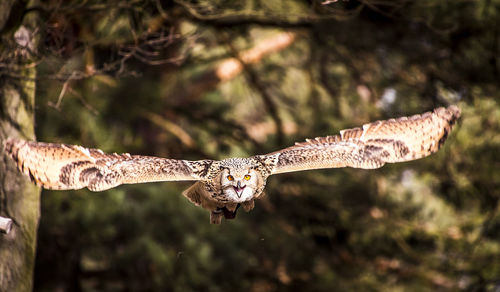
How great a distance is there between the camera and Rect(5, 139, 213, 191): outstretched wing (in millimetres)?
4977

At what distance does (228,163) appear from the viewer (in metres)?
5.10

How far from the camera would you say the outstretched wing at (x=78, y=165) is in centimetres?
498

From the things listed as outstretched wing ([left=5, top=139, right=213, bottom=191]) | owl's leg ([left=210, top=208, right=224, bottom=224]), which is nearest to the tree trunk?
outstretched wing ([left=5, top=139, right=213, bottom=191])

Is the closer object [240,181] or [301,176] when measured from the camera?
[240,181]

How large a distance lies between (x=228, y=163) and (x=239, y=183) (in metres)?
0.23

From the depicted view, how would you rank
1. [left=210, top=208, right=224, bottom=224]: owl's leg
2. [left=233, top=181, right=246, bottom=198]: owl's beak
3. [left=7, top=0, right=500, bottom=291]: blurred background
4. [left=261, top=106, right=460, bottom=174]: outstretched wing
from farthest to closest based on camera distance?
[left=7, top=0, right=500, bottom=291]: blurred background < [left=210, top=208, right=224, bottom=224]: owl's leg < [left=261, top=106, right=460, bottom=174]: outstretched wing < [left=233, top=181, right=246, bottom=198]: owl's beak

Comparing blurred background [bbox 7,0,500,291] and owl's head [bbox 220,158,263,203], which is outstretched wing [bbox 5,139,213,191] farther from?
blurred background [bbox 7,0,500,291]

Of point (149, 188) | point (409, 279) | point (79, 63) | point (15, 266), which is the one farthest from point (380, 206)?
point (15, 266)

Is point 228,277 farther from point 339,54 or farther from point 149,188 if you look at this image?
point 339,54

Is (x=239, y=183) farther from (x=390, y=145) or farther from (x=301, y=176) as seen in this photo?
(x=301, y=176)

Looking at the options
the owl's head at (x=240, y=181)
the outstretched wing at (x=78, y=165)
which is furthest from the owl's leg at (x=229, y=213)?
the outstretched wing at (x=78, y=165)

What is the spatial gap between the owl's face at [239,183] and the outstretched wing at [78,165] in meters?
0.16

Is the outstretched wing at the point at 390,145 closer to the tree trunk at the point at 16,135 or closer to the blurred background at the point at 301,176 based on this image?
the tree trunk at the point at 16,135

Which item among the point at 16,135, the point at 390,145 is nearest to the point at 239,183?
the point at 390,145
